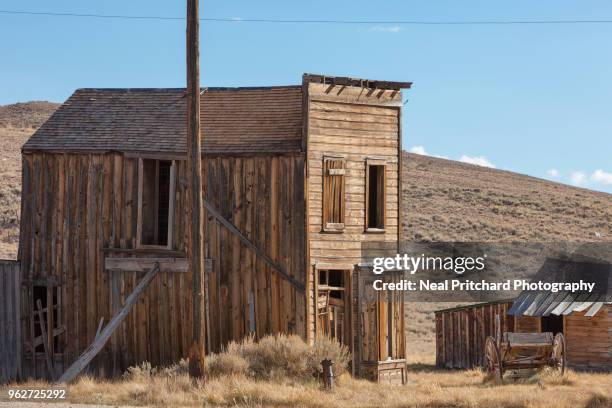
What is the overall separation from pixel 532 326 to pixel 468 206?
109 ft

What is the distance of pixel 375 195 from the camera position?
76.6 feet

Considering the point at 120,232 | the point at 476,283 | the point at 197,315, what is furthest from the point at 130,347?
the point at 476,283

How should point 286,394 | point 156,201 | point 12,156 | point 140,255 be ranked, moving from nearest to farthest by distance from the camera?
point 286,394 < point 140,255 < point 156,201 < point 12,156

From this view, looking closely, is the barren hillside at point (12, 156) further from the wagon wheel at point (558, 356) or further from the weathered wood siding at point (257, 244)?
the wagon wheel at point (558, 356)

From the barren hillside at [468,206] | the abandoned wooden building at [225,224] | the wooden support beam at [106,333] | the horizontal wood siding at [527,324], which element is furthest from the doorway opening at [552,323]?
Answer: the wooden support beam at [106,333]

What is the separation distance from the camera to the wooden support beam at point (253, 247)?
69.9ft

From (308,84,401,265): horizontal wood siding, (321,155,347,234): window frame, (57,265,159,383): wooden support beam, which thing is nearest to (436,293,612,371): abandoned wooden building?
(308,84,401,265): horizontal wood siding

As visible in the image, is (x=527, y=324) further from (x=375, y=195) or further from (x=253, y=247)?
(x=253, y=247)

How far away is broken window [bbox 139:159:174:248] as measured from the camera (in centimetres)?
2231

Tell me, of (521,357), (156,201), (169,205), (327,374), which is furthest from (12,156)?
(327,374)

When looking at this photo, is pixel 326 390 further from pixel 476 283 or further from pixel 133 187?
pixel 476 283

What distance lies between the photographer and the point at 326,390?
59.0 feet

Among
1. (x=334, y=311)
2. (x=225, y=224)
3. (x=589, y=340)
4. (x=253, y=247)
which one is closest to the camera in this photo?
(x=253, y=247)

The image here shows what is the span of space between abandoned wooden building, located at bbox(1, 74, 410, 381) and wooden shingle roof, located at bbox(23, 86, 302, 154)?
47 mm
